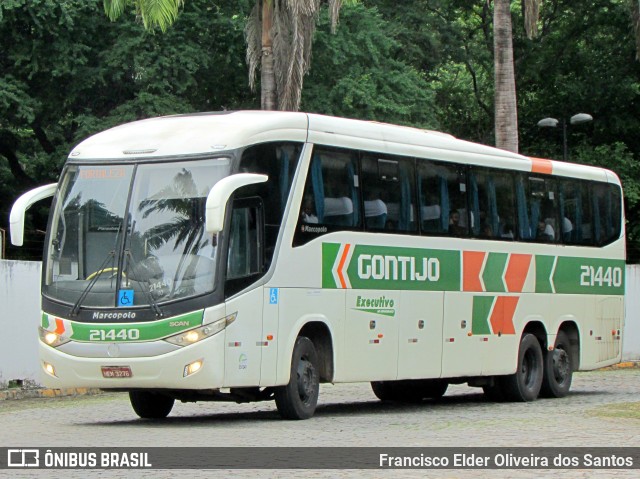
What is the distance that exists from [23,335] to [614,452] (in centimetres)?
1419

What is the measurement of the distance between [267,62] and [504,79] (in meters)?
6.08

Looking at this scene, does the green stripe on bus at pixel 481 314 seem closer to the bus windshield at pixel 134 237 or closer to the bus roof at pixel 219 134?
the bus roof at pixel 219 134

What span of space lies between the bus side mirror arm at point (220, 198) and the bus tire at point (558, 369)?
899cm

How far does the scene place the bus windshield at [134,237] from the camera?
1608cm

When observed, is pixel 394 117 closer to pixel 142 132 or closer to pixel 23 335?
pixel 23 335

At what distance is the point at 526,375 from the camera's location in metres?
22.8

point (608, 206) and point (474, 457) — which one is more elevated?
point (608, 206)

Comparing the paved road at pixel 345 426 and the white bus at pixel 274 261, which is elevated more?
the white bus at pixel 274 261

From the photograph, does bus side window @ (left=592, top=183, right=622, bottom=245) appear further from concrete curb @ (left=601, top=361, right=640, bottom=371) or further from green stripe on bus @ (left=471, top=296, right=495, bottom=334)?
concrete curb @ (left=601, top=361, right=640, bottom=371)

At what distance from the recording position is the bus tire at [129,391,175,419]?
18125 mm

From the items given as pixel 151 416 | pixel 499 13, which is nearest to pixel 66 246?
pixel 151 416

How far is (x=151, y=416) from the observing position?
18.3 m

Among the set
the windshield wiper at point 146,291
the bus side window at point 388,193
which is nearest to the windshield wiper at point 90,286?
the windshield wiper at point 146,291

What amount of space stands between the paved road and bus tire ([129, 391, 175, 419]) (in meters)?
0.22
